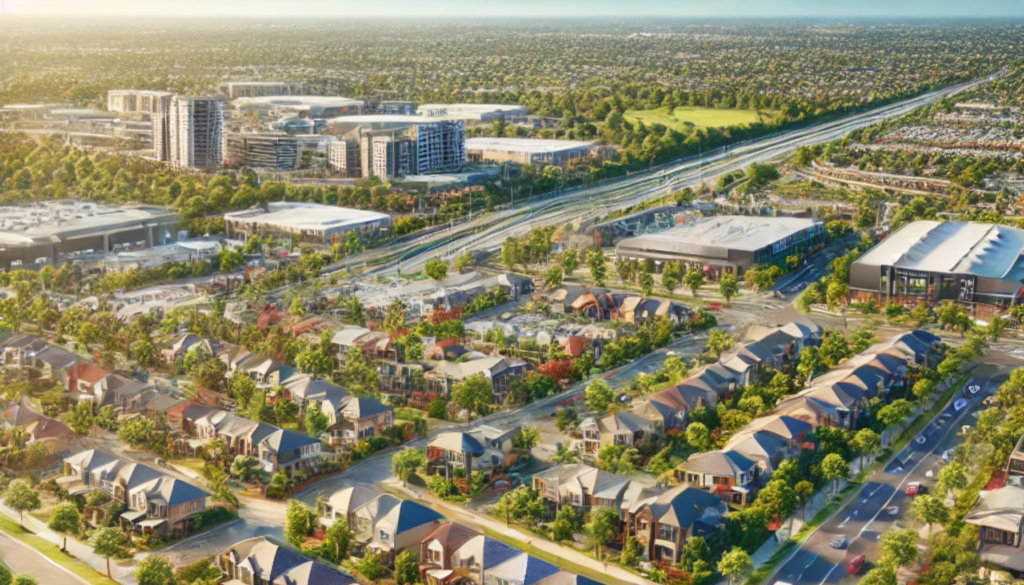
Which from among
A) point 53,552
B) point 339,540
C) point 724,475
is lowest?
point 53,552

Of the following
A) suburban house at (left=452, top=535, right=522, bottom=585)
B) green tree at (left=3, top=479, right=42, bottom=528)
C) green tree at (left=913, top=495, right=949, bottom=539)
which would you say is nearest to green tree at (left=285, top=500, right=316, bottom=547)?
suburban house at (left=452, top=535, right=522, bottom=585)

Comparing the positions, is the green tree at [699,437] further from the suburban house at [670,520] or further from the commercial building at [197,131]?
the commercial building at [197,131]

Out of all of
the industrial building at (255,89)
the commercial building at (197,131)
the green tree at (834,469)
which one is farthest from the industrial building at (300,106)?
the green tree at (834,469)

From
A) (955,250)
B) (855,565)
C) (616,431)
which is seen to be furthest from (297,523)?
(955,250)

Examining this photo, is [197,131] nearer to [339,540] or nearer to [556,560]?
[339,540]

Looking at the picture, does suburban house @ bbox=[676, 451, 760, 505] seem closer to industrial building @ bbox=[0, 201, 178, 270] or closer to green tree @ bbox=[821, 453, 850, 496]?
green tree @ bbox=[821, 453, 850, 496]
